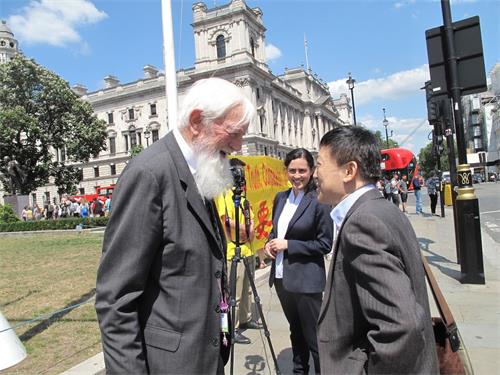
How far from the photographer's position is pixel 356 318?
1654 mm

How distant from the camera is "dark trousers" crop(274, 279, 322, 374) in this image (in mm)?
3377

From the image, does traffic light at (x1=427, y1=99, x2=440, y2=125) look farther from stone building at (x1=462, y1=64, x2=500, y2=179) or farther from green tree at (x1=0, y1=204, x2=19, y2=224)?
stone building at (x1=462, y1=64, x2=500, y2=179)

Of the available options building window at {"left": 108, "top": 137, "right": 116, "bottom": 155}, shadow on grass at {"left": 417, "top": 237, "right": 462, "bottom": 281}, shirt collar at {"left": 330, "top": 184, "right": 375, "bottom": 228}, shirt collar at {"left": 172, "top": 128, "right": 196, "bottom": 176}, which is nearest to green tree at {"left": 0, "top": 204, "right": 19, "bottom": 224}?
shadow on grass at {"left": 417, "top": 237, "right": 462, "bottom": 281}

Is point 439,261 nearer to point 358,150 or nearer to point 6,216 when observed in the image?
point 358,150

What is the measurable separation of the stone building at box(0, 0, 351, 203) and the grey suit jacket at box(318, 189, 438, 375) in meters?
56.4

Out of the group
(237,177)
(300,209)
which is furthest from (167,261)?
(300,209)

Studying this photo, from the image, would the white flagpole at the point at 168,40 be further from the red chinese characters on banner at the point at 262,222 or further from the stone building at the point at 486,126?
the stone building at the point at 486,126

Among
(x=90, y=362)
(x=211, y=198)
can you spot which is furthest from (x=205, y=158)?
(x=90, y=362)

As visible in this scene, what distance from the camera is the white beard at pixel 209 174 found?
186 cm

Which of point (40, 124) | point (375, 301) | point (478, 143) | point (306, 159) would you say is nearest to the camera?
point (375, 301)

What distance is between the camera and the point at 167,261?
1677mm

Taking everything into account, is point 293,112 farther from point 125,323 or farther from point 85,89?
point 125,323

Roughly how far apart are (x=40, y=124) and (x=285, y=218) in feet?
123

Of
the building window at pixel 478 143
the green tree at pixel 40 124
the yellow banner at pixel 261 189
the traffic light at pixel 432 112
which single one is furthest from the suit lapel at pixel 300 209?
the building window at pixel 478 143
